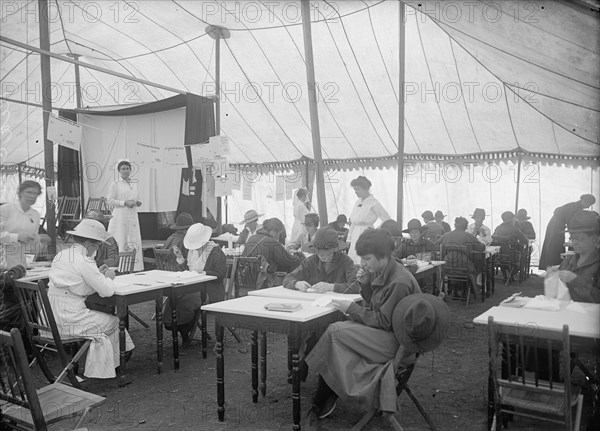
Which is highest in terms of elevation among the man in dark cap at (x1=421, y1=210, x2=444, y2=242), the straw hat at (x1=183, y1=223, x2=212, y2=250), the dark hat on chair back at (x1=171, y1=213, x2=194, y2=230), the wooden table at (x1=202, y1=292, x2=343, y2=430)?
the dark hat on chair back at (x1=171, y1=213, x2=194, y2=230)

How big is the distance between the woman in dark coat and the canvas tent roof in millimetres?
1315

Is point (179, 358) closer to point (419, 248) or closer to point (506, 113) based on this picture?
point (419, 248)

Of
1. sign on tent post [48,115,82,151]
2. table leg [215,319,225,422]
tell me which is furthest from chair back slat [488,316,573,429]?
sign on tent post [48,115,82,151]

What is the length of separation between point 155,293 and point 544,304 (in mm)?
3124

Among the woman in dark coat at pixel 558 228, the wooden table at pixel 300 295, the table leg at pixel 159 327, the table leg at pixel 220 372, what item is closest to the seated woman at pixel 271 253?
the table leg at pixel 159 327

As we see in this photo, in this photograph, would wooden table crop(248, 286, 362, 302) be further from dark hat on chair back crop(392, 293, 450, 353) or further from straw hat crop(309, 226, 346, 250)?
dark hat on chair back crop(392, 293, 450, 353)

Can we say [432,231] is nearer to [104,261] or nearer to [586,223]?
[586,223]

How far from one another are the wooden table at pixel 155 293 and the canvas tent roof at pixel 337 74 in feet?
15.2

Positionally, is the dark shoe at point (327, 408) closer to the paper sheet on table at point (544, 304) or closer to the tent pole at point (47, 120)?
the paper sheet on table at point (544, 304)

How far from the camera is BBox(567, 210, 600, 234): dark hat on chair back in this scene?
367 centimetres

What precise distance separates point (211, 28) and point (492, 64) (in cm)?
546

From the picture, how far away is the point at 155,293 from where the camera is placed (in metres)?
4.54

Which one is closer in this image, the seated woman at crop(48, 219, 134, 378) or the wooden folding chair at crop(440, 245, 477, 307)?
the seated woman at crop(48, 219, 134, 378)

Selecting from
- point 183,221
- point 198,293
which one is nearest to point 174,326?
point 198,293
